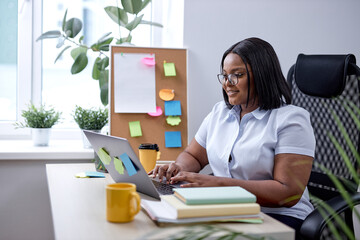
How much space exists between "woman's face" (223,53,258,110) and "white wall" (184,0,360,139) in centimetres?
67

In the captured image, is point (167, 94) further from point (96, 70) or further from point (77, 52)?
point (77, 52)

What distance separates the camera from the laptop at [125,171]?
3.69 ft

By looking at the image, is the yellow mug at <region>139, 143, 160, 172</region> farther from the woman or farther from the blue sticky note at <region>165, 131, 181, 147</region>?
the blue sticky note at <region>165, 131, 181, 147</region>

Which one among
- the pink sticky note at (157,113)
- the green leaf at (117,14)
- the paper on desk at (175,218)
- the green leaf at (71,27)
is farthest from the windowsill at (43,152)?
the paper on desk at (175,218)

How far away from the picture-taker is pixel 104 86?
7.55ft

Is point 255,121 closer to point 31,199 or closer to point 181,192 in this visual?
point 181,192

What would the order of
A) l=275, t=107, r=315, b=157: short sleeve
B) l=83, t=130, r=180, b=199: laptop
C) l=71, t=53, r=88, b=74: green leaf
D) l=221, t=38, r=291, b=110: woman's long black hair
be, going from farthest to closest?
l=71, t=53, r=88, b=74: green leaf, l=221, t=38, r=291, b=110: woman's long black hair, l=275, t=107, r=315, b=157: short sleeve, l=83, t=130, r=180, b=199: laptop

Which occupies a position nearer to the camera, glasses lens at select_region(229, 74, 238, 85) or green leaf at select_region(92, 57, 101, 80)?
glasses lens at select_region(229, 74, 238, 85)

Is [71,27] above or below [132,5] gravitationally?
below

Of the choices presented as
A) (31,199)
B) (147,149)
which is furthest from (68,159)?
(147,149)

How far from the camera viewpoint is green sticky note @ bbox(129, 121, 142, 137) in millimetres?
2154

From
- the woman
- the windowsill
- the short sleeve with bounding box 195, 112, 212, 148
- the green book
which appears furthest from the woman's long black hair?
the windowsill

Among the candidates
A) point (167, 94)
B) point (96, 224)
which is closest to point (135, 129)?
point (167, 94)

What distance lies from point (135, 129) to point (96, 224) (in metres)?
1.20
